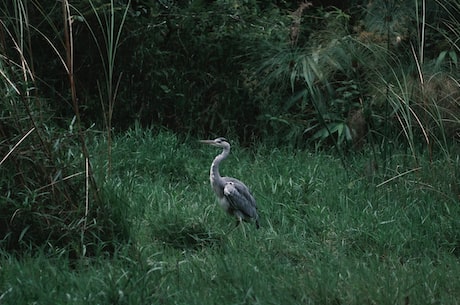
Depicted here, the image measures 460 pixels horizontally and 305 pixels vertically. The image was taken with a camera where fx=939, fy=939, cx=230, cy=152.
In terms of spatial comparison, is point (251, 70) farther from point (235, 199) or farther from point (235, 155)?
point (235, 199)

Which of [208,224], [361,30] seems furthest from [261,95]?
[208,224]

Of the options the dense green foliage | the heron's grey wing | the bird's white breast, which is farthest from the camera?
the bird's white breast

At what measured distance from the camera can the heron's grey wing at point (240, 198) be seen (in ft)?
23.4

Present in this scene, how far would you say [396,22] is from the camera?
9.80m

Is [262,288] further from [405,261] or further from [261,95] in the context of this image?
[261,95]

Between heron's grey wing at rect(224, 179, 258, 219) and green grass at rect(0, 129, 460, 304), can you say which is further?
heron's grey wing at rect(224, 179, 258, 219)

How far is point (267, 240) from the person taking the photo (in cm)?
654

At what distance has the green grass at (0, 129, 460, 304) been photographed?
5203 mm

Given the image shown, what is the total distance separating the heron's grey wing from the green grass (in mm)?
159

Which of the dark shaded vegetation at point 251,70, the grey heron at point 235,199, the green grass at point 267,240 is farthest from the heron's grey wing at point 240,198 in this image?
the dark shaded vegetation at point 251,70

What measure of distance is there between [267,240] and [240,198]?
0.73 m

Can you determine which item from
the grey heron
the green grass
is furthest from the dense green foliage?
the grey heron

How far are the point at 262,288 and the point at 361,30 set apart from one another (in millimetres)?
5681

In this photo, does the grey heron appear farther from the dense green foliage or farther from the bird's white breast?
the dense green foliage
